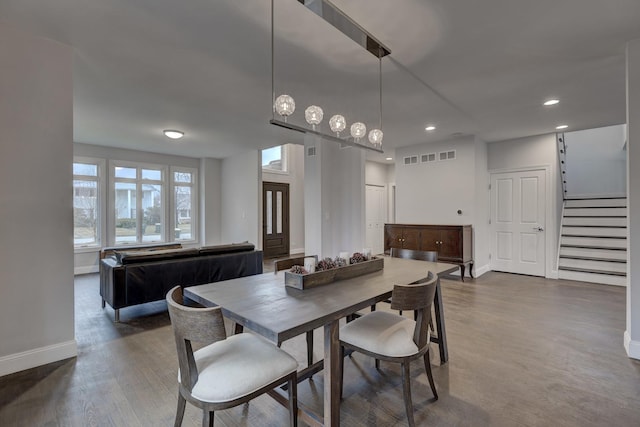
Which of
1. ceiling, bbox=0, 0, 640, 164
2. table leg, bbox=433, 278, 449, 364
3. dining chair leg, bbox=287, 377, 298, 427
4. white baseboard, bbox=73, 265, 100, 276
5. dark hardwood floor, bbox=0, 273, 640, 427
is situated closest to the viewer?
dining chair leg, bbox=287, 377, 298, 427

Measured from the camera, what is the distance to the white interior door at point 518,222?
18.4 feet

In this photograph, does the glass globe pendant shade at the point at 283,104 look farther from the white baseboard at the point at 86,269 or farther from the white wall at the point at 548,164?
the white baseboard at the point at 86,269

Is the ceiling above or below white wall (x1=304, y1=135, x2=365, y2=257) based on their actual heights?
above

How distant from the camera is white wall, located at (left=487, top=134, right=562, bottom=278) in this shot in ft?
17.9

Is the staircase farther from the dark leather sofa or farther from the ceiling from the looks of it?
the dark leather sofa

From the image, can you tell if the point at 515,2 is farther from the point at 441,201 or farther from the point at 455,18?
the point at 441,201

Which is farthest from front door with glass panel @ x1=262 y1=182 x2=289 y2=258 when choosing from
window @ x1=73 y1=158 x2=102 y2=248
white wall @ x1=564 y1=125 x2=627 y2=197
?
white wall @ x1=564 y1=125 x2=627 y2=197

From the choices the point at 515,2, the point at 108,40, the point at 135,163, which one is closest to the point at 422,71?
the point at 515,2

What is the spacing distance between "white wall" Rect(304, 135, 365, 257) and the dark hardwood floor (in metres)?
2.42

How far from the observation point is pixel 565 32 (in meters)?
2.37

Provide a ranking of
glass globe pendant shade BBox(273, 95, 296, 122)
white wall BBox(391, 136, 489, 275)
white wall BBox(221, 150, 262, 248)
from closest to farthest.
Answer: glass globe pendant shade BBox(273, 95, 296, 122) → white wall BBox(391, 136, 489, 275) → white wall BBox(221, 150, 262, 248)

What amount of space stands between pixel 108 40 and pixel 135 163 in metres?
5.02

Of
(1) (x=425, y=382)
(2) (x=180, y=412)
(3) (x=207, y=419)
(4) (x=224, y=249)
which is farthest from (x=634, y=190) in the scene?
(4) (x=224, y=249)

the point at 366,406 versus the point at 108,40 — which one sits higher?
the point at 108,40
